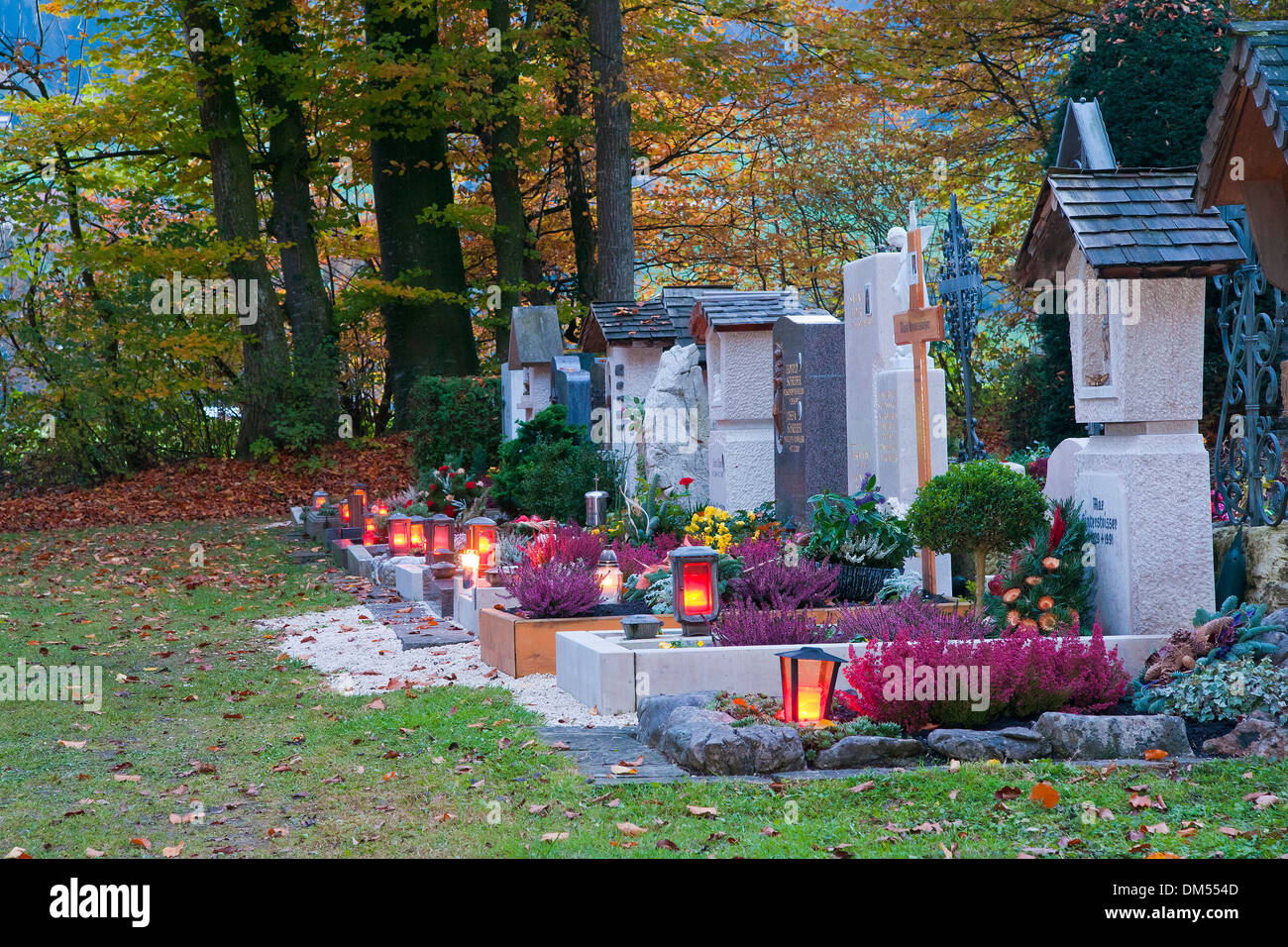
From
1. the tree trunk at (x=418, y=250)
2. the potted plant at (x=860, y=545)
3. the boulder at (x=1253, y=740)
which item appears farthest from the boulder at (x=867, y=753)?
the tree trunk at (x=418, y=250)

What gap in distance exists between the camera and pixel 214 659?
9773mm

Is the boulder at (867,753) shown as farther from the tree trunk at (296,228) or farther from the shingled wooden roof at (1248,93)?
the tree trunk at (296,228)

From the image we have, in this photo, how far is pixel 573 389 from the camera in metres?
17.9

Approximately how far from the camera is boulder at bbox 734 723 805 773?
5961mm

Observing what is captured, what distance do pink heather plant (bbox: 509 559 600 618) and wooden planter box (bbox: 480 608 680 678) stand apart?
5.0 inches

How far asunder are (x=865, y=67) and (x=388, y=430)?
13.3 m

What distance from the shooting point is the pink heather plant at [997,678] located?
6496mm

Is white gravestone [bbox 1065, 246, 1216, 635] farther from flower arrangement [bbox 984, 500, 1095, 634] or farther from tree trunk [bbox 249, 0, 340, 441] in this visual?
tree trunk [bbox 249, 0, 340, 441]

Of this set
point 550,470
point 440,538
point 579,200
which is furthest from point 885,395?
point 579,200

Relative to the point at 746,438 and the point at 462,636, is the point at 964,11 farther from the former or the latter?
the point at 462,636

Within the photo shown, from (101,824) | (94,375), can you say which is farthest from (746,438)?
(94,375)

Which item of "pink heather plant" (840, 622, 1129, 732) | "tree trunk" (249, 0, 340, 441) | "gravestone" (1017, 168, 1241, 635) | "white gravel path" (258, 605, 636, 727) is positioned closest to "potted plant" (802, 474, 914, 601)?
"gravestone" (1017, 168, 1241, 635)

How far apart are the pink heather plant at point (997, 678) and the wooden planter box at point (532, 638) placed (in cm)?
262

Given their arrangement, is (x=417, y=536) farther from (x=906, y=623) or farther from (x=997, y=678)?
(x=997, y=678)
